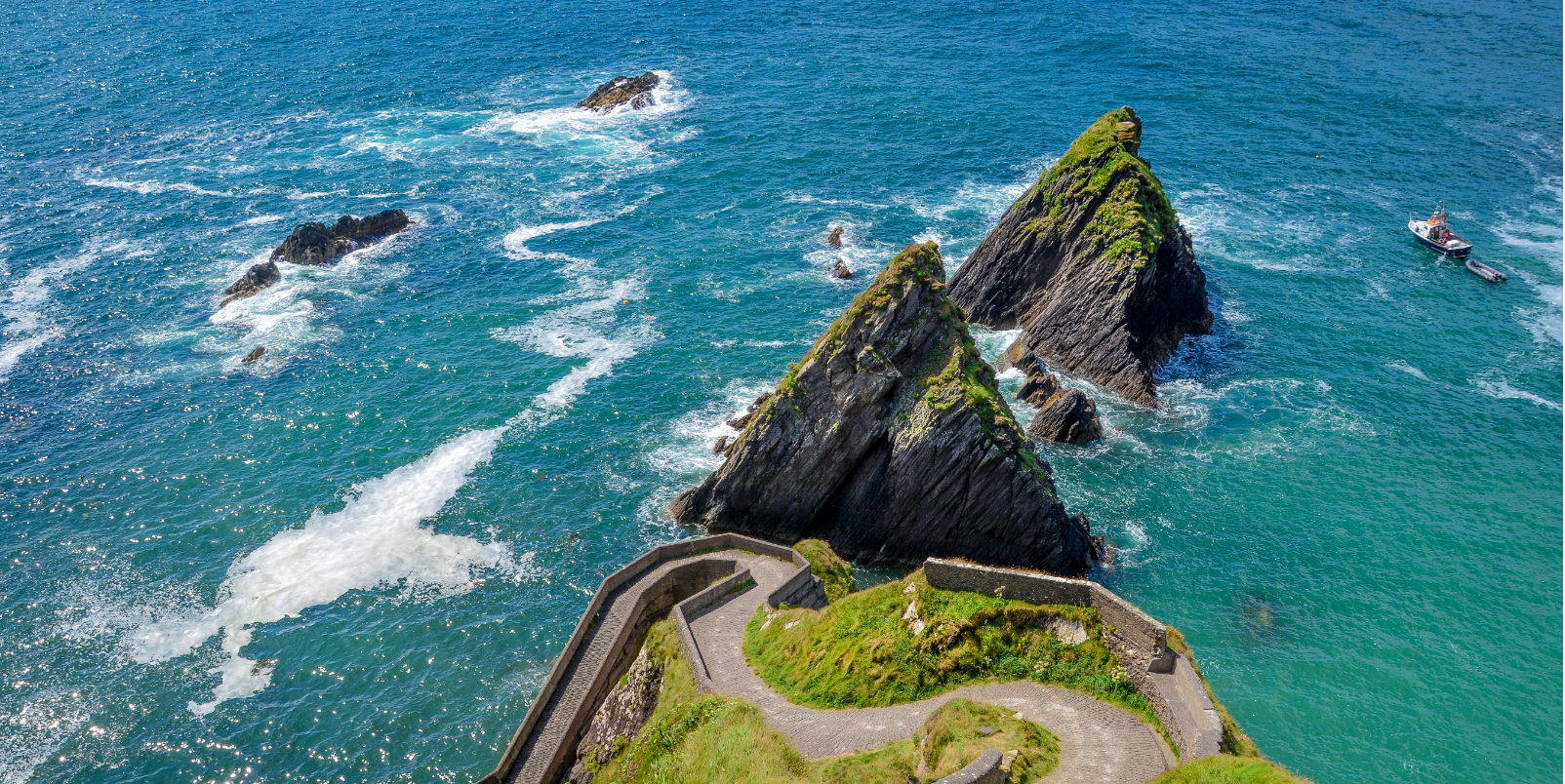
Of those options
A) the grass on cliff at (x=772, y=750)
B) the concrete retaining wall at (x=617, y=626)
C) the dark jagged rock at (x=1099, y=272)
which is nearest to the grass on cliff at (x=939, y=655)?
the grass on cliff at (x=772, y=750)

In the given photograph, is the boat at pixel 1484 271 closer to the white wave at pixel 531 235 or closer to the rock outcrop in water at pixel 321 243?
the white wave at pixel 531 235

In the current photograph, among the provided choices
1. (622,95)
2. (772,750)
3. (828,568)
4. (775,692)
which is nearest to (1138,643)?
(772,750)

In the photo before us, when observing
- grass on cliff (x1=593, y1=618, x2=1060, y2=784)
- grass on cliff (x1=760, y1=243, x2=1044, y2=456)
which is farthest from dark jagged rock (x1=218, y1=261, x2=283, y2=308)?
grass on cliff (x1=593, y1=618, x2=1060, y2=784)

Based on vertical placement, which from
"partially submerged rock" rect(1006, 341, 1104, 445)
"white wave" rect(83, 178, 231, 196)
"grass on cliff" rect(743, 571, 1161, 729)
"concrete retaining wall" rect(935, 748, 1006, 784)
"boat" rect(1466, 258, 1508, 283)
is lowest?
"partially submerged rock" rect(1006, 341, 1104, 445)

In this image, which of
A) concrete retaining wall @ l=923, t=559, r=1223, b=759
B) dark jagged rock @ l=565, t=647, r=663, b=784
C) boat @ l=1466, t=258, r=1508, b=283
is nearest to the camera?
concrete retaining wall @ l=923, t=559, r=1223, b=759

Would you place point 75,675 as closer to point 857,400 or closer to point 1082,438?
point 857,400

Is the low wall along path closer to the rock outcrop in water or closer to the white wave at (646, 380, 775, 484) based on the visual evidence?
the white wave at (646, 380, 775, 484)

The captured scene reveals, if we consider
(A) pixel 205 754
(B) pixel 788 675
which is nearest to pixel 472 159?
(A) pixel 205 754

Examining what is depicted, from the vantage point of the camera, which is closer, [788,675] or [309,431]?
[788,675]
